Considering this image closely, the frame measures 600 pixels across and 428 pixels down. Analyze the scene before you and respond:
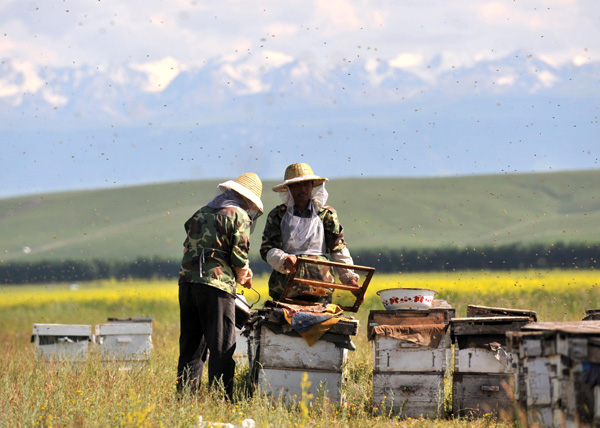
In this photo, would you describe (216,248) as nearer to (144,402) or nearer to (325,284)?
(325,284)

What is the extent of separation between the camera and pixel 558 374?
544 centimetres

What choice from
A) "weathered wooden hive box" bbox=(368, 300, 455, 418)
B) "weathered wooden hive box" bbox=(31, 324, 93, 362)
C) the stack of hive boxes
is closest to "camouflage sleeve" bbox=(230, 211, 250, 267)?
"weathered wooden hive box" bbox=(368, 300, 455, 418)

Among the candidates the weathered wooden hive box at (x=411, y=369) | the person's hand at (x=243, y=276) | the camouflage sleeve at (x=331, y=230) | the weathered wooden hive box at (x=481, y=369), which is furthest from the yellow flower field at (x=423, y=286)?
the person's hand at (x=243, y=276)

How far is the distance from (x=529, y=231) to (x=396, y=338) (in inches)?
2202

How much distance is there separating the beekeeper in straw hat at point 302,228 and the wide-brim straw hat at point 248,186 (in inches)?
13.0

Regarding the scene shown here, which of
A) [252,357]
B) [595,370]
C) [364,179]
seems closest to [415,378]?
[252,357]

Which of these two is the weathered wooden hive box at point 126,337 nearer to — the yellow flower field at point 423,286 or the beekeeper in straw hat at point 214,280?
the beekeeper in straw hat at point 214,280

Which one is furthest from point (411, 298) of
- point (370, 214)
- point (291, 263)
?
point (370, 214)

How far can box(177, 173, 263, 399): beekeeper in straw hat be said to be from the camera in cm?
762

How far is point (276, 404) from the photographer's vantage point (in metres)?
7.43

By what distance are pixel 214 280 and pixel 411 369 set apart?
186 cm

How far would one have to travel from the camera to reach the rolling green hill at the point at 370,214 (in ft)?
202

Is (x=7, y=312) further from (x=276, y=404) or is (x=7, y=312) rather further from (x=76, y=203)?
(x=76, y=203)

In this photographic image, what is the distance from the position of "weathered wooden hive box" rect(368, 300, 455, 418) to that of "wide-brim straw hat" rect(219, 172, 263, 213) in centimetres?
154
